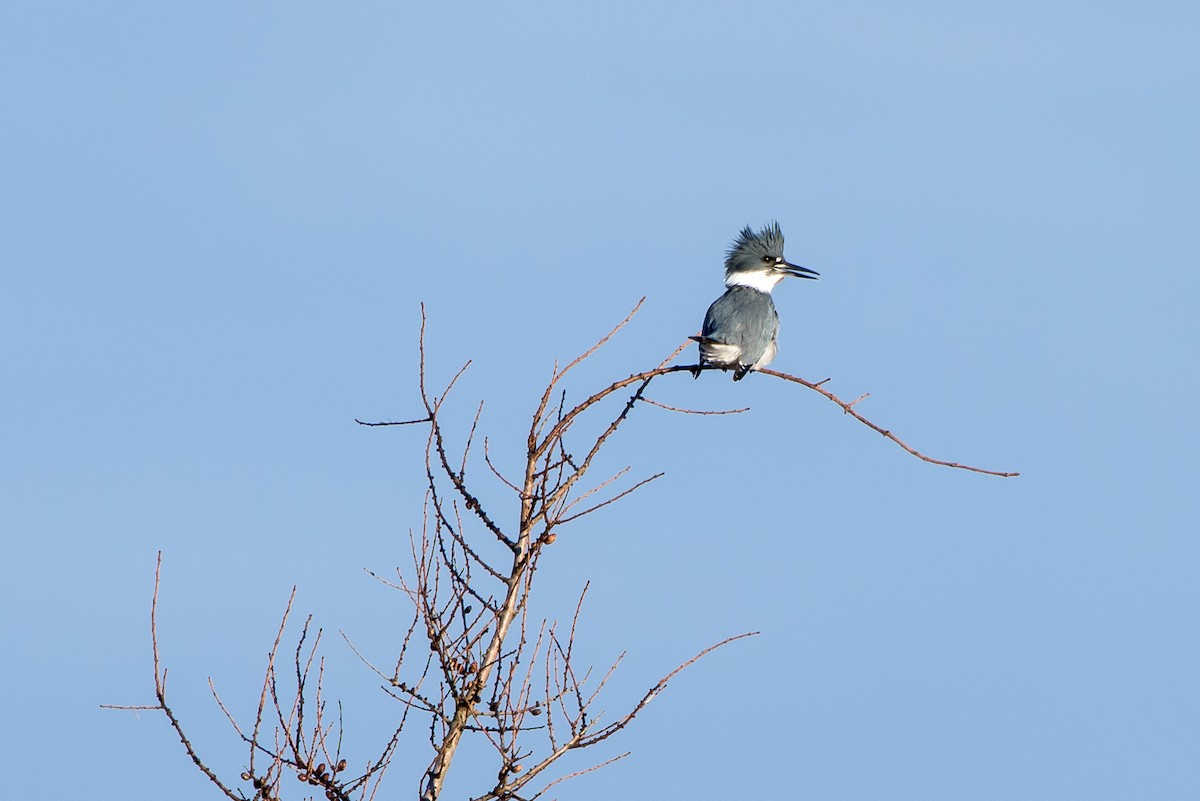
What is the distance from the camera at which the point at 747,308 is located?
402 inches

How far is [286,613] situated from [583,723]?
1.08m

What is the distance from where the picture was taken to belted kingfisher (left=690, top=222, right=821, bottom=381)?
9.81 m

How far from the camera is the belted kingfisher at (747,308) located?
386 inches

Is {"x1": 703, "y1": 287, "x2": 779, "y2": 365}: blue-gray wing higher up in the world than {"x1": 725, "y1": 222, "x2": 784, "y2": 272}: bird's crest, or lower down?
lower down

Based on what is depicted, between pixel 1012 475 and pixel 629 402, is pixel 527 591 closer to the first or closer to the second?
pixel 629 402

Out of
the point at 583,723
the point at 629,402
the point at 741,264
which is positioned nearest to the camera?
the point at 583,723

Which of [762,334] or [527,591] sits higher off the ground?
[762,334]

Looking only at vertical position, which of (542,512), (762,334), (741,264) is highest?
(741,264)

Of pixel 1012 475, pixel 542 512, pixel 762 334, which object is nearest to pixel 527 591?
pixel 542 512

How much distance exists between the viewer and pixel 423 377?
4.95 m

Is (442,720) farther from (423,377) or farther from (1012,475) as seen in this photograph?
(1012,475)

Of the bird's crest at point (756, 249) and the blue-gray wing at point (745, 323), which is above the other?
the bird's crest at point (756, 249)

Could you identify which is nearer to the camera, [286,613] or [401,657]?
[286,613]

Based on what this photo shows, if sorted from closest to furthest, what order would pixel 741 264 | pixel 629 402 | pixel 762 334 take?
pixel 629 402
pixel 762 334
pixel 741 264
